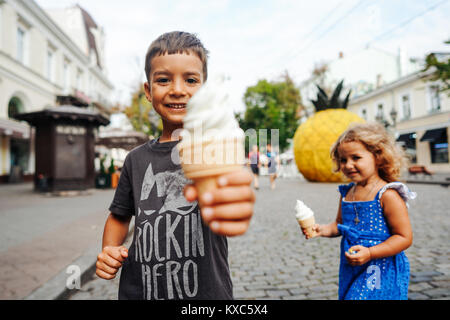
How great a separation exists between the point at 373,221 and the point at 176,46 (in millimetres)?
1388

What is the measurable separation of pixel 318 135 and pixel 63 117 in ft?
33.3

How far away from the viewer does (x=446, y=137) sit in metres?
20.8

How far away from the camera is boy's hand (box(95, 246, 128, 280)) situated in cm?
120

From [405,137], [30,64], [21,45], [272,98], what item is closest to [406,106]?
[405,137]

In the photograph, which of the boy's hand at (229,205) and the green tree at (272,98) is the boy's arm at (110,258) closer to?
the boy's hand at (229,205)

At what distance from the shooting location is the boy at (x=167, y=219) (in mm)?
1108

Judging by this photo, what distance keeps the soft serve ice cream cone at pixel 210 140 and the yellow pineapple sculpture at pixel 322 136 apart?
41.8 ft

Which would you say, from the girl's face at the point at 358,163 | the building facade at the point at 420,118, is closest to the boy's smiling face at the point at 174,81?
the girl's face at the point at 358,163

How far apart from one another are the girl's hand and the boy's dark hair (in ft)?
3.74

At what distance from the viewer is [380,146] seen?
1.79m

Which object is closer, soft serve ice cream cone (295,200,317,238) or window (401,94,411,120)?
soft serve ice cream cone (295,200,317,238)

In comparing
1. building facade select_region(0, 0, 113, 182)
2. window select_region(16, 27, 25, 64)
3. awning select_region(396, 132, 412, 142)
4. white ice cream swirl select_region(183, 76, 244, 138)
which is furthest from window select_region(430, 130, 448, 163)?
window select_region(16, 27, 25, 64)

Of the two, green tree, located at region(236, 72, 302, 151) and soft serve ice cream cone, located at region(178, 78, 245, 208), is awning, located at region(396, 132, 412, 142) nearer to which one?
green tree, located at region(236, 72, 302, 151)
